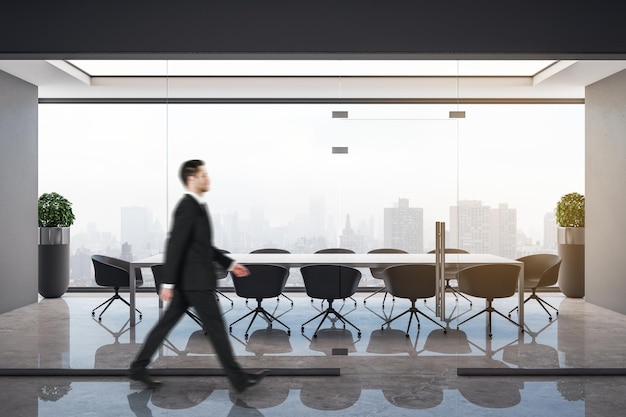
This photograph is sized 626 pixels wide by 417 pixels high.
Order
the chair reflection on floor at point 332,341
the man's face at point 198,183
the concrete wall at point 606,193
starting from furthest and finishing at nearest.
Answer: the concrete wall at point 606,193, the chair reflection on floor at point 332,341, the man's face at point 198,183

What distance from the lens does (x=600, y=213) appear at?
29.1 feet

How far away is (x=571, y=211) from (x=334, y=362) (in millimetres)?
5691

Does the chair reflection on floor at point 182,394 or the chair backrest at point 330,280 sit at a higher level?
the chair backrest at point 330,280

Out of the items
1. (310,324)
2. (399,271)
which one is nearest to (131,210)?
(310,324)

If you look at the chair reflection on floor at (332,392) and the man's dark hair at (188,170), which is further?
the man's dark hair at (188,170)

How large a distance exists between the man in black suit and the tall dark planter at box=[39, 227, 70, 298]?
5.65m

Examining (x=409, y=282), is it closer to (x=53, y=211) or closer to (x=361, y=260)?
(x=361, y=260)

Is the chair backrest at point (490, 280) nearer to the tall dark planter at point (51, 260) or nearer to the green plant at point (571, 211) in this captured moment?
the green plant at point (571, 211)

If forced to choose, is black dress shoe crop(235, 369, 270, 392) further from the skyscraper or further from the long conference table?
the skyscraper

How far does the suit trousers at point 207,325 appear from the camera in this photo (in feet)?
14.8

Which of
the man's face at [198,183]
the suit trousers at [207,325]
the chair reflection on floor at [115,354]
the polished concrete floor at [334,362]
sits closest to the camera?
the polished concrete floor at [334,362]

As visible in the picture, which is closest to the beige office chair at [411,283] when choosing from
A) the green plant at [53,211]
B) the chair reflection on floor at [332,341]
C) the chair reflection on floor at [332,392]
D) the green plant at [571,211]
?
the chair reflection on floor at [332,341]

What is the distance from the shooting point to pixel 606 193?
8.70m

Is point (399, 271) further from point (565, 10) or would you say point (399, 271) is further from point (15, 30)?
point (15, 30)
